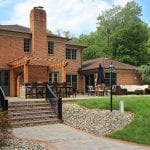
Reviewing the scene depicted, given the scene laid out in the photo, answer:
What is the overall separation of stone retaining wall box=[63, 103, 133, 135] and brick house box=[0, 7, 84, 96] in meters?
10.6

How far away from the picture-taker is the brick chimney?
1353 inches

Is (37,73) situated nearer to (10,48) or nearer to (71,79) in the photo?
(10,48)

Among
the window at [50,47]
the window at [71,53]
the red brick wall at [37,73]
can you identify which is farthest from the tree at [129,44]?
the red brick wall at [37,73]

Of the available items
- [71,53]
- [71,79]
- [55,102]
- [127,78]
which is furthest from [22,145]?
[127,78]

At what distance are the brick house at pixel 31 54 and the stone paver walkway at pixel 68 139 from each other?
13.3 metres

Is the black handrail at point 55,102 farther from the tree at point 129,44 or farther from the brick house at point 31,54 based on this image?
the tree at point 129,44

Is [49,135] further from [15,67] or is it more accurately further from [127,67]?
[127,67]

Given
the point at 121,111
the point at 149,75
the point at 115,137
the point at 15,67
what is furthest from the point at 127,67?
the point at 115,137

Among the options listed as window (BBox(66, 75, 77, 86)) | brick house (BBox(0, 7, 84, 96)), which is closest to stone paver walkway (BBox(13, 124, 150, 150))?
brick house (BBox(0, 7, 84, 96))

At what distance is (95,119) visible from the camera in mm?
19062

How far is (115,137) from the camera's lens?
16.2m

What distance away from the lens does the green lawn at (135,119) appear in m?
15.9

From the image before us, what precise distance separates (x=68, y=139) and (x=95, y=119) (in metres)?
4.01

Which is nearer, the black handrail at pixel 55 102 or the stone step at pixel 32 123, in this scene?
the stone step at pixel 32 123
